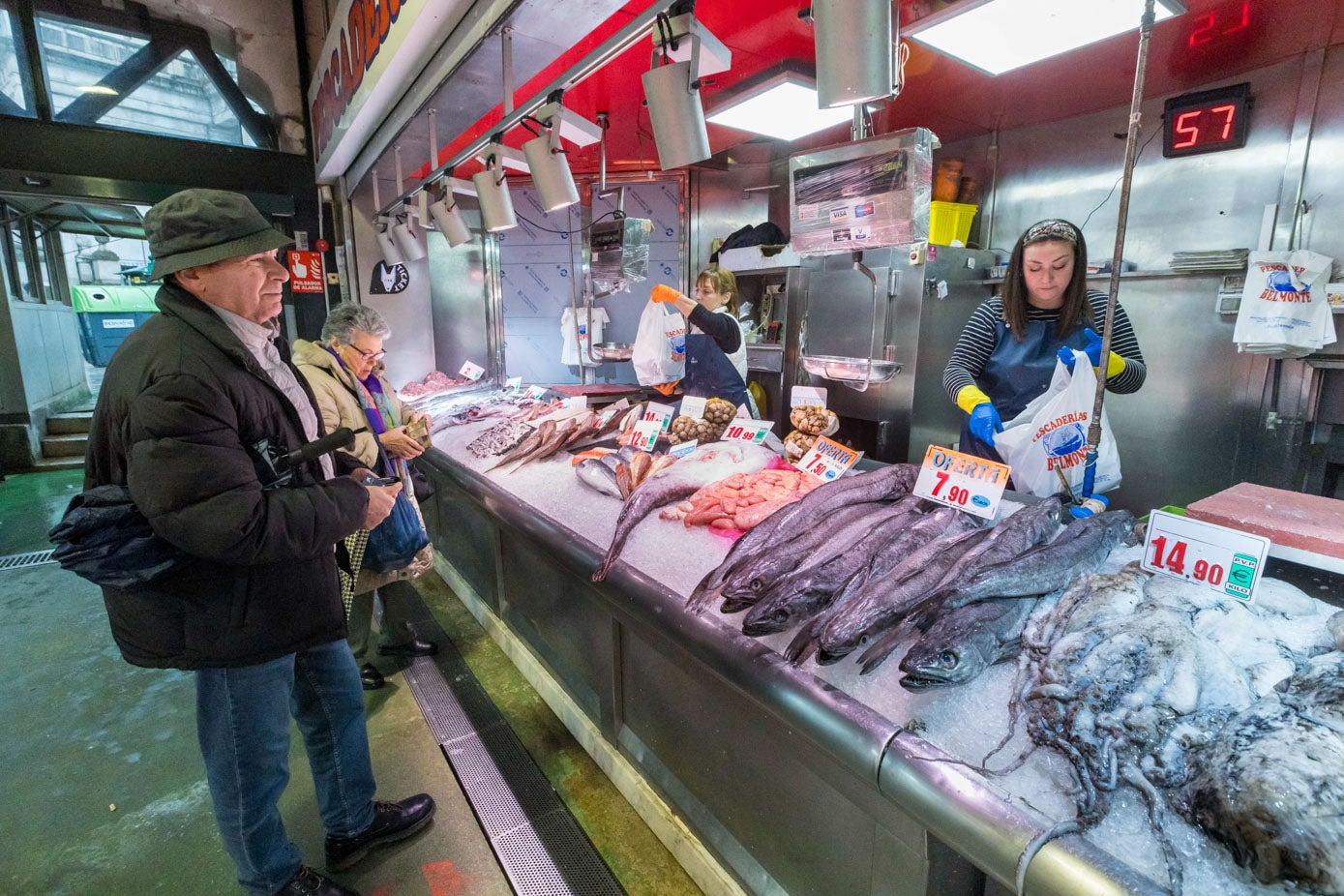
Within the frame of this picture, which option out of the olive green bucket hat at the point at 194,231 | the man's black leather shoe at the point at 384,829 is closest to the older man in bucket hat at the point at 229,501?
the olive green bucket hat at the point at 194,231

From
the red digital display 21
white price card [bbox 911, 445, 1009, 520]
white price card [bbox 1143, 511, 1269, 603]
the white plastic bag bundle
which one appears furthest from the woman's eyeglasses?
the red digital display 21

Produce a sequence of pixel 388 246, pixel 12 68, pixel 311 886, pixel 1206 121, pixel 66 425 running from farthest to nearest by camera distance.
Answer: pixel 66 425
pixel 388 246
pixel 12 68
pixel 1206 121
pixel 311 886

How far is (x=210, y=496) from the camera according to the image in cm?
147

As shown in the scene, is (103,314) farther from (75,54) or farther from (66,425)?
(75,54)

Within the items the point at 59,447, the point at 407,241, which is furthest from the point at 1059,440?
the point at 59,447

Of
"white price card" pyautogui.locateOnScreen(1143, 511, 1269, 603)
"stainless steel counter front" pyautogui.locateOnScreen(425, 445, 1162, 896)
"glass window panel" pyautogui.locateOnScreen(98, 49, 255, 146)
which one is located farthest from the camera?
"glass window panel" pyautogui.locateOnScreen(98, 49, 255, 146)

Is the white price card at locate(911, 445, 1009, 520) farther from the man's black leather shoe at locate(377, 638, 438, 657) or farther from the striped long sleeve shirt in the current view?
the man's black leather shoe at locate(377, 638, 438, 657)

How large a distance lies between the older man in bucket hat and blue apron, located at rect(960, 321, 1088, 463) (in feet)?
8.33

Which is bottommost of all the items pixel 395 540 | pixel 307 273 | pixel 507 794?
pixel 507 794

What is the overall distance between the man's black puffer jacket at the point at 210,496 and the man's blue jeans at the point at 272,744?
141mm

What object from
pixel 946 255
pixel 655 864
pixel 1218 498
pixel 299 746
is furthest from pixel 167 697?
pixel 946 255

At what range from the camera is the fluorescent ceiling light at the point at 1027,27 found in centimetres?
224

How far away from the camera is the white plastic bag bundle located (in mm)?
3361

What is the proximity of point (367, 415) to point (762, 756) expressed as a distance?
2312 millimetres
